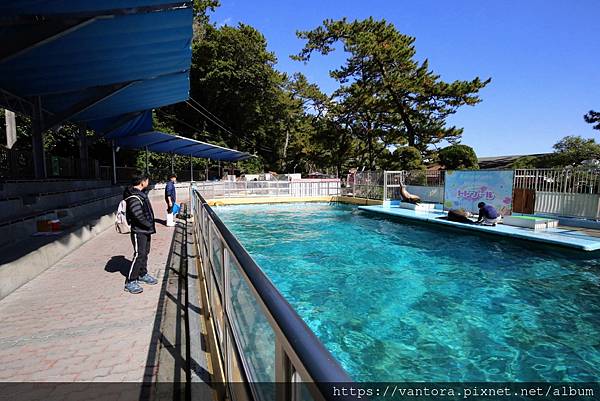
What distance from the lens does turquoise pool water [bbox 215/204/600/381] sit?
474 centimetres

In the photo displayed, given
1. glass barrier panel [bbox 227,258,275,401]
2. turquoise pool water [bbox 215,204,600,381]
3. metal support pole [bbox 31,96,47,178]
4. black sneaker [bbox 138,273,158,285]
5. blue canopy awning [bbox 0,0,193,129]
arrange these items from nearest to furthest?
glass barrier panel [bbox 227,258,275,401] → turquoise pool water [bbox 215,204,600,381] → black sneaker [bbox 138,273,158,285] → blue canopy awning [bbox 0,0,193,129] → metal support pole [bbox 31,96,47,178]

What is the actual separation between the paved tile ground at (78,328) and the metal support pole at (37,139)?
7.41m

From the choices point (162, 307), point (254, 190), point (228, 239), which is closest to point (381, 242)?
point (162, 307)

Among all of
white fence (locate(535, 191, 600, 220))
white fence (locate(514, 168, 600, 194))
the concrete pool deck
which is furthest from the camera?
white fence (locate(535, 191, 600, 220))

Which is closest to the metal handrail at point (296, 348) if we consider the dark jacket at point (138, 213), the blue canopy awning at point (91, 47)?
the dark jacket at point (138, 213)

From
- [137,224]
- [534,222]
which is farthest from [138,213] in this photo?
[534,222]

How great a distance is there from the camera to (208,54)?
36781mm

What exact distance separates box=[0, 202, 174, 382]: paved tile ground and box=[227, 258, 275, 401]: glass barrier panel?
4.25ft

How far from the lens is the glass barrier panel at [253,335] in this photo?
53.6 inches

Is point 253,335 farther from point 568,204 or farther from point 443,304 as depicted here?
point 568,204

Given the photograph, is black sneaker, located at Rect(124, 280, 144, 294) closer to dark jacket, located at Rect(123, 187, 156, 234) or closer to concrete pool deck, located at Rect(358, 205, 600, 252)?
dark jacket, located at Rect(123, 187, 156, 234)

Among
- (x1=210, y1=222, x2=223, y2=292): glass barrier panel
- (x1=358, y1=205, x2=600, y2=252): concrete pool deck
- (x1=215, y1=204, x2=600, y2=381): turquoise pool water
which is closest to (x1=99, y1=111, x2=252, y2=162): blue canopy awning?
(x1=215, y1=204, x2=600, y2=381): turquoise pool water

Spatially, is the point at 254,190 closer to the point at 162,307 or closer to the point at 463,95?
the point at 463,95

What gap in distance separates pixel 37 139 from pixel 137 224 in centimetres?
955
